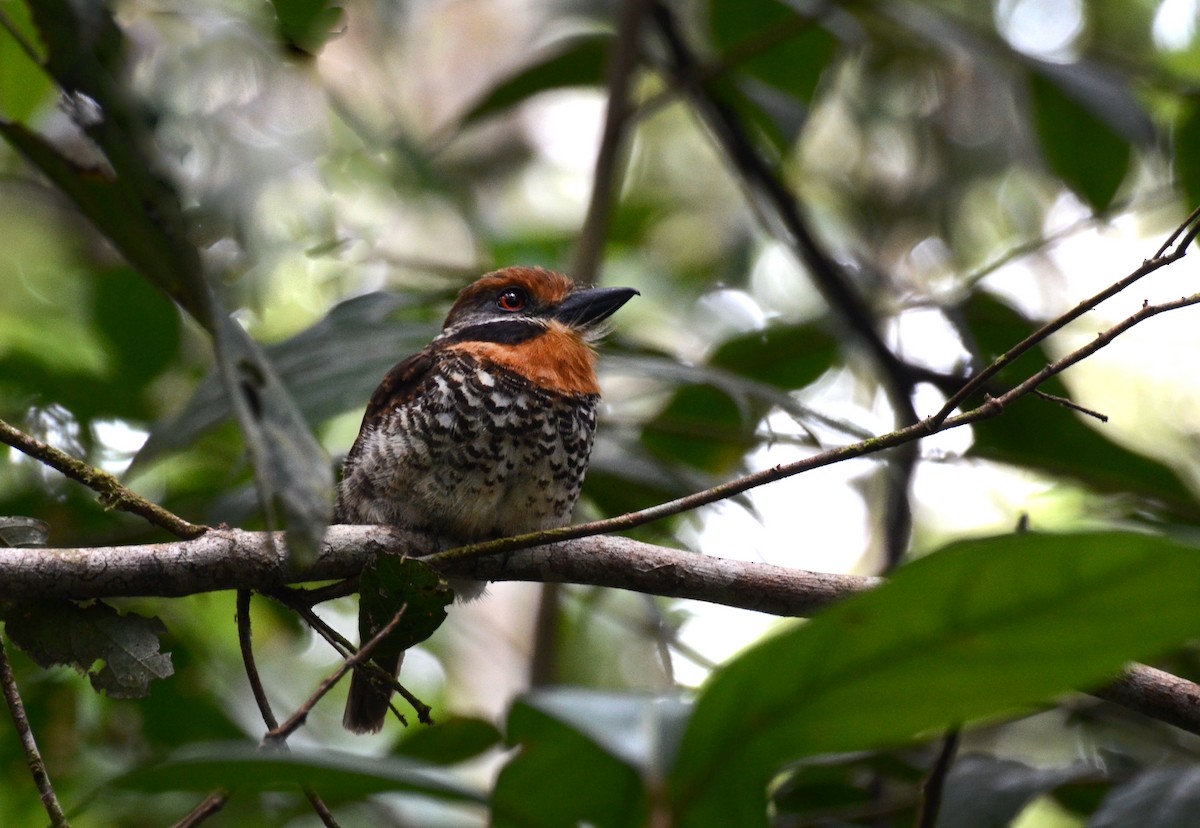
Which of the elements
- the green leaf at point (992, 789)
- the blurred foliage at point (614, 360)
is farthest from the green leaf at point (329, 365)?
the green leaf at point (992, 789)

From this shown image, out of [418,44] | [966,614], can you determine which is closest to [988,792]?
[966,614]

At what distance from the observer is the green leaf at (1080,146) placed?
3344mm

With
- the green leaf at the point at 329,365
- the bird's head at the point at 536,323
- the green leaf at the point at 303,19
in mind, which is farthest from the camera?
the bird's head at the point at 536,323

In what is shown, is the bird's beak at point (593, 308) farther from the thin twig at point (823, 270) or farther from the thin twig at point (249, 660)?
the thin twig at point (249, 660)

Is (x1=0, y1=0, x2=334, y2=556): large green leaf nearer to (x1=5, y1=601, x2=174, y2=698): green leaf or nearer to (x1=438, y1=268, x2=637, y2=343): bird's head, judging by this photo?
(x1=5, y1=601, x2=174, y2=698): green leaf

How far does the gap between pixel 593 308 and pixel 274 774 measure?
194cm

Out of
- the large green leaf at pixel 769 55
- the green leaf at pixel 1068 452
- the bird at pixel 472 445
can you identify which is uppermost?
the large green leaf at pixel 769 55

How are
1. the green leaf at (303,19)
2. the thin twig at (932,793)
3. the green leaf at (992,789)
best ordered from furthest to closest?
the green leaf at (992,789), the green leaf at (303,19), the thin twig at (932,793)

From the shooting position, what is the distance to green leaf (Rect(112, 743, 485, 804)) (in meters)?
1.00

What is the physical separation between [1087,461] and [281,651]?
280cm

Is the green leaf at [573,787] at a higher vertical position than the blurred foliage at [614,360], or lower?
lower

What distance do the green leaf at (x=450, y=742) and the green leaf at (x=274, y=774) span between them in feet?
4.08

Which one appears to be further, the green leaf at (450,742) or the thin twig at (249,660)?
the green leaf at (450,742)

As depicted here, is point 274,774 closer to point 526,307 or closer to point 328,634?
point 328,634
